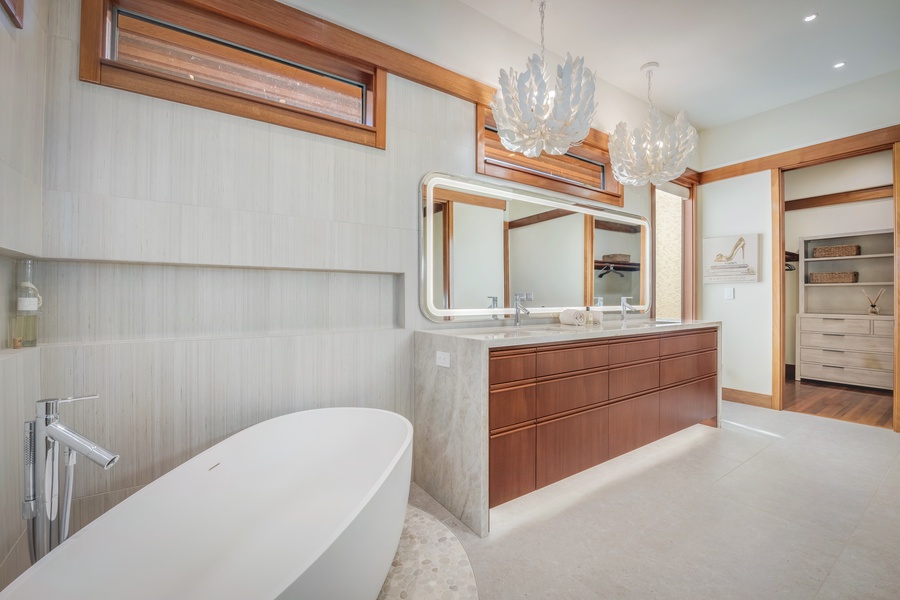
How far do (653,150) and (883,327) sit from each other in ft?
13.9

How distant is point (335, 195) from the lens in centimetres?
196

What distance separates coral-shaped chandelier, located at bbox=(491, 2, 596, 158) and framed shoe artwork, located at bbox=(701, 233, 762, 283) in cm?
296

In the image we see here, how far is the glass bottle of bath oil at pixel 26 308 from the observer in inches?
51.4

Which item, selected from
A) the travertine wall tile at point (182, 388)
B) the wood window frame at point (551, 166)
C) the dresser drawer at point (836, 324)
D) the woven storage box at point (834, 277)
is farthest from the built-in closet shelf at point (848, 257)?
the travertine wall tile at point (182, 388)

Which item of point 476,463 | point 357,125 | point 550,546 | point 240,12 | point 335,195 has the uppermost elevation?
point 240,12

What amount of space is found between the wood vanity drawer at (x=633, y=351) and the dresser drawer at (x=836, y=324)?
3.91 metres

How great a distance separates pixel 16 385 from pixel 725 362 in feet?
17.5

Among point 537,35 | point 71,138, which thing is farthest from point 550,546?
point 537,35

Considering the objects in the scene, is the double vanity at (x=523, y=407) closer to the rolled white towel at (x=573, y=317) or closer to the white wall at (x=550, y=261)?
the rolled white towel at (x=573, y=317)

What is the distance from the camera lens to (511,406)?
1.83m

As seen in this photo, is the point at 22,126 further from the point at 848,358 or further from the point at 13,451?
the point at 848,358

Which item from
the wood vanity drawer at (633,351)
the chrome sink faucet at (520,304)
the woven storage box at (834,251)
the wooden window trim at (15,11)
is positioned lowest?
the wood vanity drawer at (633,351)

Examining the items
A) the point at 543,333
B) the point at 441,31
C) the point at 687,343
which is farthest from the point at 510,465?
the point at 441,31

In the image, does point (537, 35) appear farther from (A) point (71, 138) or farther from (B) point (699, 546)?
(B) point (699, 546)
